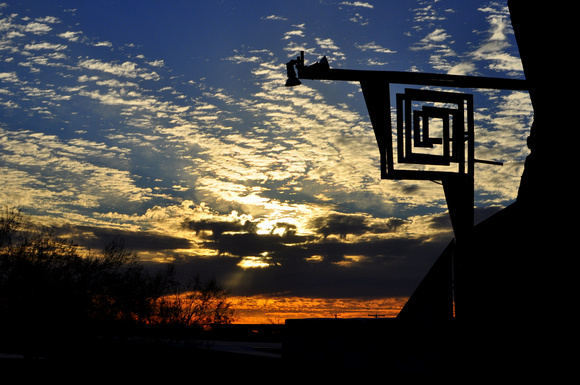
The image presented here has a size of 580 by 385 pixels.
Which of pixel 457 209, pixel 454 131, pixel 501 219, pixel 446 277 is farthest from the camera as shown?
pixel 454 131

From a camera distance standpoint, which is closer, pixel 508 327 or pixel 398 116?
pixel 508 327

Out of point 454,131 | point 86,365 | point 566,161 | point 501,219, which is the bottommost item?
point 86,365

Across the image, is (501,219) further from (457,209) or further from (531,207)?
(457,209)

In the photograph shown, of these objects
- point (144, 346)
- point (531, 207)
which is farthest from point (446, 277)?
point (144, 346)

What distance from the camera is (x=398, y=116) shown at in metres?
10.9

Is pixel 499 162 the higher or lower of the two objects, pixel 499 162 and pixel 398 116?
Result: the lower

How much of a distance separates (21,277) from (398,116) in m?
30.2

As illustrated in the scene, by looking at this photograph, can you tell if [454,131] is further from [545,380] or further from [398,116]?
[545,380]

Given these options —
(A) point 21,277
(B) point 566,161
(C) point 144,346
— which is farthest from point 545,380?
(A) point 21,277

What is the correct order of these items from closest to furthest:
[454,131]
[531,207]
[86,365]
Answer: [531,207], [454,131], [86,365]

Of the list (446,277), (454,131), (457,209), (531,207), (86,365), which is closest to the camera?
(531,207)

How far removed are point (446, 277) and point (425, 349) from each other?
1.35 metres

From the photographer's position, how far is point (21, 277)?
3394cm

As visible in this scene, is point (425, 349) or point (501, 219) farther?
point (425, 349)
